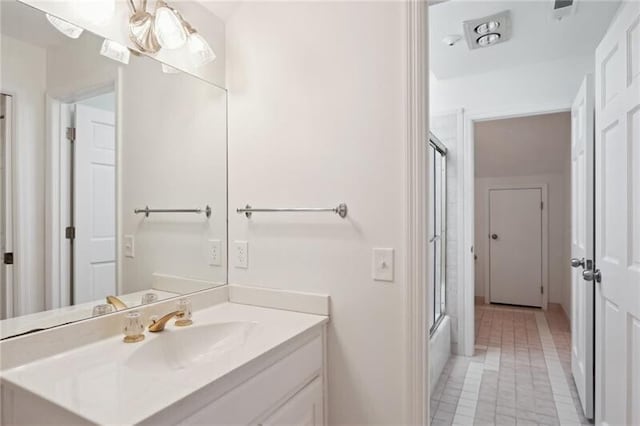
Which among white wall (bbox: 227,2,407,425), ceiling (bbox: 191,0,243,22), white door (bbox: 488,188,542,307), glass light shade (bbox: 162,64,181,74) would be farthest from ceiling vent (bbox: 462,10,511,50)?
white door (bbox: 488,188,542,307)

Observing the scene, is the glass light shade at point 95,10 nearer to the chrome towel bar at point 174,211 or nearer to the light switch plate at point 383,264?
the chrome towel bar at point 174,211

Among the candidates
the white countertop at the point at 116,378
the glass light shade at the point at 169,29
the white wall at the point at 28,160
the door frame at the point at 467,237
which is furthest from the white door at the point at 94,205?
the door frame at the point at 467,237

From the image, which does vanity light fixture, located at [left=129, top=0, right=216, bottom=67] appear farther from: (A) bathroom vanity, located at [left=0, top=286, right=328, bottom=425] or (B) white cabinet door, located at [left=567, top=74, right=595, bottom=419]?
(B) white cabinet door, located at [left=567, top=74, right=595, bottom=419]

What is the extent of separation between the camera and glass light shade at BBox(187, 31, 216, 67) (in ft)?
4.80

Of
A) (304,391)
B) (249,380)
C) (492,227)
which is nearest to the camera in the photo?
(249,380)

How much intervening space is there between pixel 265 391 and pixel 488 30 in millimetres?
2460

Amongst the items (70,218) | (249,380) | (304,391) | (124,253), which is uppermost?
(70,218)

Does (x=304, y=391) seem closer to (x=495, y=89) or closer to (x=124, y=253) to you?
(x=124, y=253)

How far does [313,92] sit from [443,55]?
71.1 inches

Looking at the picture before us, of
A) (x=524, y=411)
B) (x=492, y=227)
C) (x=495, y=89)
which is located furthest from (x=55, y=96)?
(x=492, y=227)

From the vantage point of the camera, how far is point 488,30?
230cm

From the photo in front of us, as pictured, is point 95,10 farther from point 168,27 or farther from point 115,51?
point 168,27

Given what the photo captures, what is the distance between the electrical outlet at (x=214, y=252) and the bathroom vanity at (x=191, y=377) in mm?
238

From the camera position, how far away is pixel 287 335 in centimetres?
120
